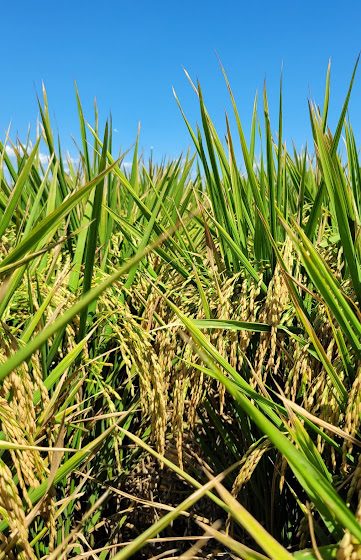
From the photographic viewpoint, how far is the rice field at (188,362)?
3.15ft

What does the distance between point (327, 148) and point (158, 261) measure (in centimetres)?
87

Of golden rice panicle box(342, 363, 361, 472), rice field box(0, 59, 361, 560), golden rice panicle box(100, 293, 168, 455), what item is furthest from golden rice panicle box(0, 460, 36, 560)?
golden rice panicle box(342, 363, 361, 472)

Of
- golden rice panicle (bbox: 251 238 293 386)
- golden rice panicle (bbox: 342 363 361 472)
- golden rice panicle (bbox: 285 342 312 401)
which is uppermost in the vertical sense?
golden rice panicle (bbox: 251 238 293 386)

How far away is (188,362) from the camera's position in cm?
104

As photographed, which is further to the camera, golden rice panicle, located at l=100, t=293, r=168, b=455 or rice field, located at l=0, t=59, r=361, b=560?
golden rice panicle, located at l=100, t=293, r=168, b=455

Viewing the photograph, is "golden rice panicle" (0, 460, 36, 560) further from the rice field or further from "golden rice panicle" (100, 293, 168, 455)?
"golden rice panicle" (100, 293, 168, 455)

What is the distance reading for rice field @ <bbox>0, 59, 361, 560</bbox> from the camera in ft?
3.15

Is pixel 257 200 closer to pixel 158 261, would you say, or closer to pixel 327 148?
pixel 327 148

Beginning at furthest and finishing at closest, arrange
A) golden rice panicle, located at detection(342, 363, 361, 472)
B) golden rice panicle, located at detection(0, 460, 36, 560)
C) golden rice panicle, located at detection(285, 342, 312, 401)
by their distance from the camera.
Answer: golden rice panicle, located at detection(285, 342, 312, 401) < golden rice panicle, located at detection(342, 363, 361, 472) < golden rice panicle, located at detection(0, 460, 36, 560)

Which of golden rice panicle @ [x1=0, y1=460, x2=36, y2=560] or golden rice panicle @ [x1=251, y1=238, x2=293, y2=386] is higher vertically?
golden rice panicle @ [x1=251, y1=238, x2=293, y2=386]

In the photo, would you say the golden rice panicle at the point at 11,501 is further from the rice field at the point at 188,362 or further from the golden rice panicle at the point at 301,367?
the golden rice panicle at the point at 301,367

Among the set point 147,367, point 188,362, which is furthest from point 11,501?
point 147,367

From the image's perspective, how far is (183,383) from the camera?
52.0 inches

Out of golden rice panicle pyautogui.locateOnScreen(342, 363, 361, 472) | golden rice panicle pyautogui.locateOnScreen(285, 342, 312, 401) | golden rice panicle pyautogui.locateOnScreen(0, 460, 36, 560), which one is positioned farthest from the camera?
golden rice panicle pyautogui.locateOnScreen(285, 342, 312, 401)
